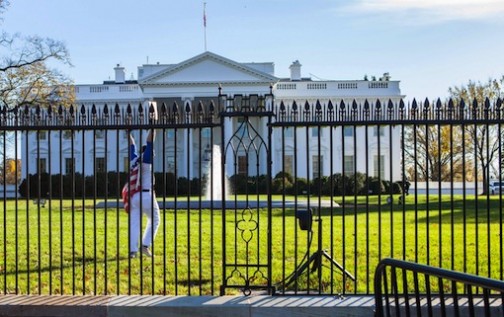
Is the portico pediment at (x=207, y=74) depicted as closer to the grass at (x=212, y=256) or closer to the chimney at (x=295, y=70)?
the chimney at (x=295, y=70)

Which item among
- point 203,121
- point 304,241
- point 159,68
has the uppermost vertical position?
point 159,68

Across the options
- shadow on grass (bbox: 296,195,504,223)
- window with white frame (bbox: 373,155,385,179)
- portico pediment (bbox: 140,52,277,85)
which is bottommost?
shadow on grass (bbox: 296,195,504,223)

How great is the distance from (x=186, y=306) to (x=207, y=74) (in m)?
57.1

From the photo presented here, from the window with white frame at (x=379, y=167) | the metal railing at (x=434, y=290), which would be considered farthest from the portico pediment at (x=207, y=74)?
the metal railing at (x=434, y=290)

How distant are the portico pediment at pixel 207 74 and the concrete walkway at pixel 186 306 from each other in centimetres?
5571

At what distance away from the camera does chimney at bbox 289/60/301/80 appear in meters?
67.1

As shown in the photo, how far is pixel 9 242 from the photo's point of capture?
11.3m

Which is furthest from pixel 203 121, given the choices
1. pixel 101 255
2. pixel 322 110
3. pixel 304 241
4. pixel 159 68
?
pixel 159 68

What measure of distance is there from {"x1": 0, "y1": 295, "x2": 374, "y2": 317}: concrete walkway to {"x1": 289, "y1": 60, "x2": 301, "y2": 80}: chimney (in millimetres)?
61846

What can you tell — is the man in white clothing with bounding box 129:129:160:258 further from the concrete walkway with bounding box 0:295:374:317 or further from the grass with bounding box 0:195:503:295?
the concrete walkway with bounding box 0:295:374:317

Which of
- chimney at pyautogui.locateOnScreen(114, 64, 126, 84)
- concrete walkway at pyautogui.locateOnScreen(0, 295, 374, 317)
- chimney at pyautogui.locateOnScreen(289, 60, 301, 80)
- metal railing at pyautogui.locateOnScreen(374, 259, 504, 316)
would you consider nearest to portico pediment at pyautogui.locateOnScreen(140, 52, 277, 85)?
chimney at pyautogui.locateOnScreen(289, 60, 301, 80)

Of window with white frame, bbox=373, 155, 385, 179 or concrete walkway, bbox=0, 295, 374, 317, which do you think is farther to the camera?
window with white frame, bbox=373, 155, 385, 179

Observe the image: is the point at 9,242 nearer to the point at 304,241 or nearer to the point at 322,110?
the point at 304,241

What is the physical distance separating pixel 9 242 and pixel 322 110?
23.7 ft
